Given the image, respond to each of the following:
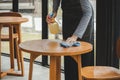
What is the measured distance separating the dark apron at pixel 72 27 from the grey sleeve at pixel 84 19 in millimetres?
88

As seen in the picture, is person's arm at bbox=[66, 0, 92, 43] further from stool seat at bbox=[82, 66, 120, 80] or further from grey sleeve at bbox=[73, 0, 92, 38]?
stool seat at bbox=[82, 66, 120, 80]

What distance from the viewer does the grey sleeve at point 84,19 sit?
2.39m

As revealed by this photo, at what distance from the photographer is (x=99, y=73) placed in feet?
8.25

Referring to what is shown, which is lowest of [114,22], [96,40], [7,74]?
[7,74]

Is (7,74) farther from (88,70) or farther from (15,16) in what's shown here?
(88,70)

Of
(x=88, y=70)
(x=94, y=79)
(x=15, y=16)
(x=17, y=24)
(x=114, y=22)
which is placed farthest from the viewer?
(x=15, y=16)

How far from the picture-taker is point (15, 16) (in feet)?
13.7

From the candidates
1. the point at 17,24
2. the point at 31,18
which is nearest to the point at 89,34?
the point at 17,24

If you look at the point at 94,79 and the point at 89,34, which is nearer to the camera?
the point at 94,79

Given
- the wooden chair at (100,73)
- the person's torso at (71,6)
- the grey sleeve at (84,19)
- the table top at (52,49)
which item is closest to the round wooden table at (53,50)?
the table top at (52,49)

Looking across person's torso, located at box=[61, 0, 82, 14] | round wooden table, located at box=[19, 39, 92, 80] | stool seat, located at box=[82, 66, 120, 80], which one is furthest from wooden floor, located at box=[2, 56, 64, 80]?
round wooden table, located at box=[19, 39, 92, 80]

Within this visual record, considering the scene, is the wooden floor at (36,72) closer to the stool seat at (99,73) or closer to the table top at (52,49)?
the stool seat at (99,73)

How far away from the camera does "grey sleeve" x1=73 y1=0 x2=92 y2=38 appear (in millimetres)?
2389

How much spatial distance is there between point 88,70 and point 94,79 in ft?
0.64
